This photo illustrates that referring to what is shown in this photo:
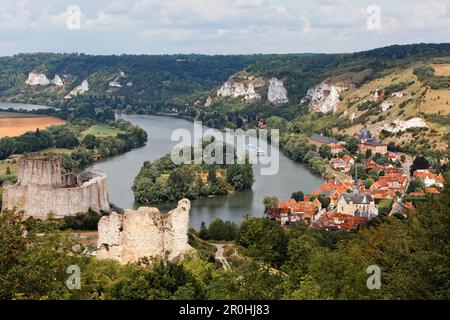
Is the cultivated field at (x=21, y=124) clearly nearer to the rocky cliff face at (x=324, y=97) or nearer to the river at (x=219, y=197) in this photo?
the river at (x=219, y=197)

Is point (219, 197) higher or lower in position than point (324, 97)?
lower

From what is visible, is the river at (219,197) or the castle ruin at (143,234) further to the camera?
the river at (219,197)

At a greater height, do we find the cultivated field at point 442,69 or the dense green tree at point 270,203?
the cultivated field at point 442,69

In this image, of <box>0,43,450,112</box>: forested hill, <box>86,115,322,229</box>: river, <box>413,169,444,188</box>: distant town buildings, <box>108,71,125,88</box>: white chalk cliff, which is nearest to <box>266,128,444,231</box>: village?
<box>413,169,444,188</box>: distant town buildings

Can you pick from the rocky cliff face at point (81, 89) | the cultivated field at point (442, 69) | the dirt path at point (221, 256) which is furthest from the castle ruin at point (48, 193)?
the rocky cliff face at point (81, 89)

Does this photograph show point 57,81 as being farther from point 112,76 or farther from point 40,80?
point 112,76

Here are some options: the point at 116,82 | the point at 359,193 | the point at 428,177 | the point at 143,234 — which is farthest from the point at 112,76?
the point at 143,234
